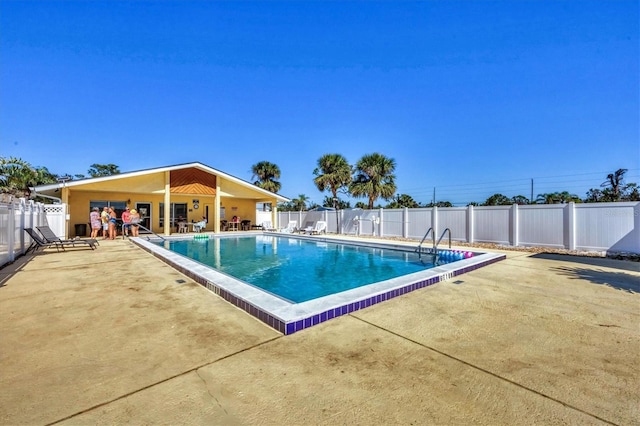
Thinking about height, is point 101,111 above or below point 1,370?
above

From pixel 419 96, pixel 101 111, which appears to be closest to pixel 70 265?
pixel 101 111

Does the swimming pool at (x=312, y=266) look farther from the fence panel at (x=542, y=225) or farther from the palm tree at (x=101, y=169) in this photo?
the palm tree at (x=101, y=169)

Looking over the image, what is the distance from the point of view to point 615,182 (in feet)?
67.4

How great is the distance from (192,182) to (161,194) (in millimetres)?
2011

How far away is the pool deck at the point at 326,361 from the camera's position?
1.90 m

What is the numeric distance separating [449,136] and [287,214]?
17.7 m

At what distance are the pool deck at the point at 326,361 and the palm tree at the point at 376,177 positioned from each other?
1454 cm

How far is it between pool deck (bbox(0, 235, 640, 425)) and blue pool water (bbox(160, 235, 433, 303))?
2.05 metres

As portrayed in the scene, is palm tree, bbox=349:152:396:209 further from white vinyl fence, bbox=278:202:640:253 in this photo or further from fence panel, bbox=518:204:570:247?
fence panel, bbox=518:204:570:247

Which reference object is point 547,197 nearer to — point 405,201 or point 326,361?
point 405,201

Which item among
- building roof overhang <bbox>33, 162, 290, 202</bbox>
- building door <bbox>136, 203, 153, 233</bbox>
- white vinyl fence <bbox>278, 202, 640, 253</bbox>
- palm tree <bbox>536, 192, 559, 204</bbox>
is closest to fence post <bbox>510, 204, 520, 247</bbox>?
white vinyl fence <bbox>278, 202, 640, 253</bbox>

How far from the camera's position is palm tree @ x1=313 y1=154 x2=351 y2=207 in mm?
21422

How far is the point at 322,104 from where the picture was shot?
22.3 meters

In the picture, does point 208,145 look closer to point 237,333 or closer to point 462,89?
point 462,89
